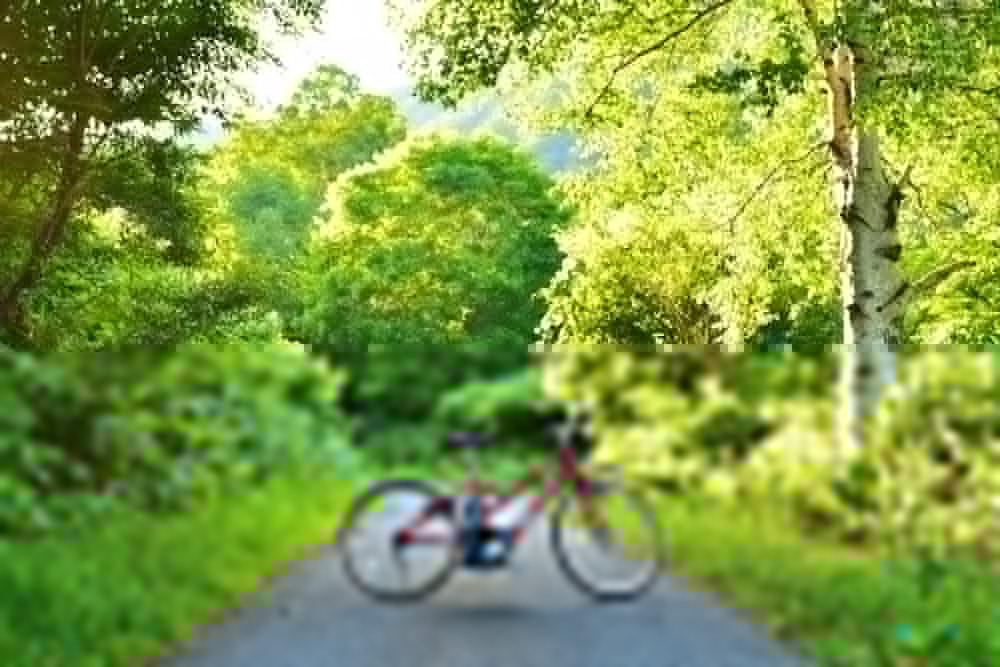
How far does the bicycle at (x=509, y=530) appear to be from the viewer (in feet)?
7.21

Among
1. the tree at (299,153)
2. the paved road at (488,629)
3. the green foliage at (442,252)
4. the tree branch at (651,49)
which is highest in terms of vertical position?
the tree at (299,153)

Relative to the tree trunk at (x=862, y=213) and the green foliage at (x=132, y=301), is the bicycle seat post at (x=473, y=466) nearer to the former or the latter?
the tree trunk at (x=862, y=213)

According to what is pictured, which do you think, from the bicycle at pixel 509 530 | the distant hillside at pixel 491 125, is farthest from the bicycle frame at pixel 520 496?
the distant hillside at pixel 491 125

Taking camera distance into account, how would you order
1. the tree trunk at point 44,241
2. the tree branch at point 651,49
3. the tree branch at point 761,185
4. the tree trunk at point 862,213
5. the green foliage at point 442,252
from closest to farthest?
the tree trunk at point 862,213, the tree branch at point 651,49, the tree branch at point 761,185, the tree trunk at point 44,241, the green foliage at point 442,252

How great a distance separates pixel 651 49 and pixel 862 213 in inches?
73.0

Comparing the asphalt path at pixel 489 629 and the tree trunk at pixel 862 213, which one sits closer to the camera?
the asphalt path at pixel 489 629

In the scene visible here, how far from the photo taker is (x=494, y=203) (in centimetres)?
2125

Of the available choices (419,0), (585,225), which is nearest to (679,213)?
(585,225)

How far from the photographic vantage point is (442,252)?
2194cm

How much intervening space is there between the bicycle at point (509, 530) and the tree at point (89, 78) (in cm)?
1053

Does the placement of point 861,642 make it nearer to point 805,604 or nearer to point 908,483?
point 805,604

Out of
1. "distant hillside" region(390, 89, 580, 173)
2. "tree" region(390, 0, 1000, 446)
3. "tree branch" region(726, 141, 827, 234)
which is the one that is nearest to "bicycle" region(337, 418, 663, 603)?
"tree" region(390, 0, 1000, 446)

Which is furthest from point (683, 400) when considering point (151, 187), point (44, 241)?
point (151, 187)

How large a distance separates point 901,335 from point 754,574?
9219mm
